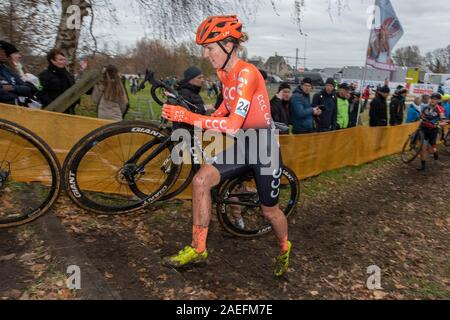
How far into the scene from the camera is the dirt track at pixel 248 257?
311cm

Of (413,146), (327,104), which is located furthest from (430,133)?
(327,104)

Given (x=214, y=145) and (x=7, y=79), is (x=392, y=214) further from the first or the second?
(x=7, y=79)

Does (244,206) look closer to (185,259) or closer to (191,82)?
(185,259)

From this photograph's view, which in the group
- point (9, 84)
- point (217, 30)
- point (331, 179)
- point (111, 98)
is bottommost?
point (331, 179)

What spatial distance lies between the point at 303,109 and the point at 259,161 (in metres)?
4.81

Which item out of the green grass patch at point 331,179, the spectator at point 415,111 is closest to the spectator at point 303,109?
the green grass patch at point 331,179

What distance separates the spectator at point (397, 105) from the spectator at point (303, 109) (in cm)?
577

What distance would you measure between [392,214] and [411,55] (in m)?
120

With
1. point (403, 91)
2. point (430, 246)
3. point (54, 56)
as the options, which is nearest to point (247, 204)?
point (430, 246)

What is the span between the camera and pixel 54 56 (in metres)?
5.63

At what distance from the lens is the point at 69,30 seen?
7.30 m

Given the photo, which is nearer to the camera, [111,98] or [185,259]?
[185,259]

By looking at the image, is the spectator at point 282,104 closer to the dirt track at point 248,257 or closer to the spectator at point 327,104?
the spectator at point 327,104

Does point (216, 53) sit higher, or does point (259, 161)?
point (216, 53)
